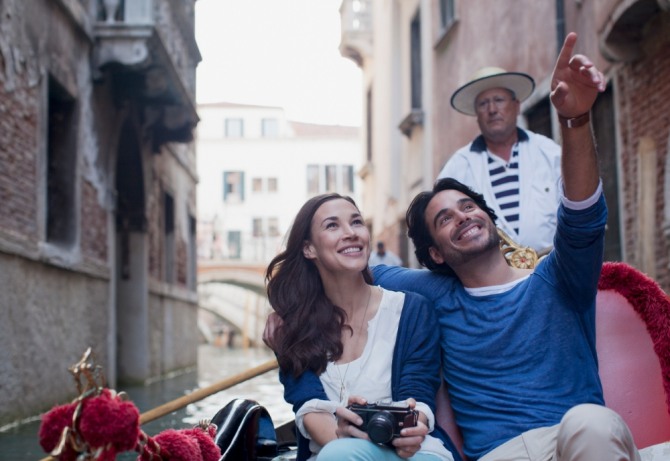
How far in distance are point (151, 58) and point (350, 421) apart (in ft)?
24.2

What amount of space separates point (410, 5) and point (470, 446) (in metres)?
11.8

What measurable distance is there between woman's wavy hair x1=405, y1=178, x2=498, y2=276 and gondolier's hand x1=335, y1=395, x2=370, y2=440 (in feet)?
2.10

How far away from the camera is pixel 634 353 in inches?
104

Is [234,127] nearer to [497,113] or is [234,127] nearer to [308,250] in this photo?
[497,113]

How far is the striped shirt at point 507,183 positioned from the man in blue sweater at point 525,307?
39.9 inches

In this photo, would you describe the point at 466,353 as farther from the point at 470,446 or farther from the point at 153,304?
the point at 153,304

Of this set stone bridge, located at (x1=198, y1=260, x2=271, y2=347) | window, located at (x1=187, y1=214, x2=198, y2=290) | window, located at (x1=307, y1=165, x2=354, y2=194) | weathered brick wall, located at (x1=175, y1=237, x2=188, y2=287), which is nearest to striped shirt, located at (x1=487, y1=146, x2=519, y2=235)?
weathered brick wall, located at (x1=175, y1=237, x2=188, y2=287)

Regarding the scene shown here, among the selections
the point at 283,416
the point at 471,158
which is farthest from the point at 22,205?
the point at 471,158

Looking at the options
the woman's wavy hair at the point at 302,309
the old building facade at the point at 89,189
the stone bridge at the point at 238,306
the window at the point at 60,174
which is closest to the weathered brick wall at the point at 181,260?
the old building facade at the point at 89,189

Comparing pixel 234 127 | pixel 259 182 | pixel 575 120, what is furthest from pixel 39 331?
pixel 234 127

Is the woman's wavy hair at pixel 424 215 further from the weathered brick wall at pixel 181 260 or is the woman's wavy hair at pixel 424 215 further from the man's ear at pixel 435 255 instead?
the weathered brick wall at pixel 181 260

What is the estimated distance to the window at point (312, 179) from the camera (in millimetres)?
37688

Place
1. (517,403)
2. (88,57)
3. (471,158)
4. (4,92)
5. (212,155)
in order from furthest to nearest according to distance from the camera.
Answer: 1. (212,155)
2. (88,57)
3. (4,92)
4. (471,158)
5. (517,403)

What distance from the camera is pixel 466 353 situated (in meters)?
2.51
